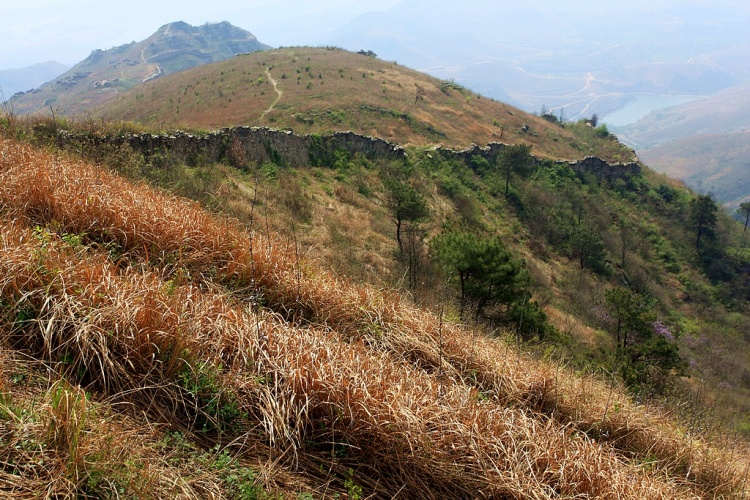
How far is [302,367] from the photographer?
2.56 metres

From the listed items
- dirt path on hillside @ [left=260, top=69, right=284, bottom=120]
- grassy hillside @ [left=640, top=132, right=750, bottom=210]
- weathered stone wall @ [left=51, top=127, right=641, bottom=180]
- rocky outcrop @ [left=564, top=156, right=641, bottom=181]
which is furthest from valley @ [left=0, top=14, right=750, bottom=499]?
grassy hillside @ [left=640, top=132, right=750, bottom=210]

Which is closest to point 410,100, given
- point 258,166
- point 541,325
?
point 258,166

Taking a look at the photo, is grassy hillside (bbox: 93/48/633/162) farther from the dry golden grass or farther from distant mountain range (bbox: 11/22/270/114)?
distant mountain range (bbox: 11/22/270/114)

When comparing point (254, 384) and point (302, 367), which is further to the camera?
point (302, 367)

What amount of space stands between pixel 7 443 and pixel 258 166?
56.7 ft

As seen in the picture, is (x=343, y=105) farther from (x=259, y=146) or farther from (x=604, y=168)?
(x=604, y=168)

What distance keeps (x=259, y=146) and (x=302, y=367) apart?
17775 mm

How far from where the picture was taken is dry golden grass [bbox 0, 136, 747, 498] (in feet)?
7.62

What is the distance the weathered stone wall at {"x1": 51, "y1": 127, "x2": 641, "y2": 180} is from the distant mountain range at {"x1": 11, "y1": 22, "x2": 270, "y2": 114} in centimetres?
7962

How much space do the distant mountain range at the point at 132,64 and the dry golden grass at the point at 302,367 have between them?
96.5 metres

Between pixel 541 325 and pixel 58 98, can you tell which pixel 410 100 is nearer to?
pixel 541 325

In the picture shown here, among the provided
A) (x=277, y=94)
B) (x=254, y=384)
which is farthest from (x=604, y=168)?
(x=254, y=384)

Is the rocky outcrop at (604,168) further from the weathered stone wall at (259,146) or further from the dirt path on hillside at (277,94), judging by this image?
the dirt path on hillside at (277,94)

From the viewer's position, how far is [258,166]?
17.9 meters
